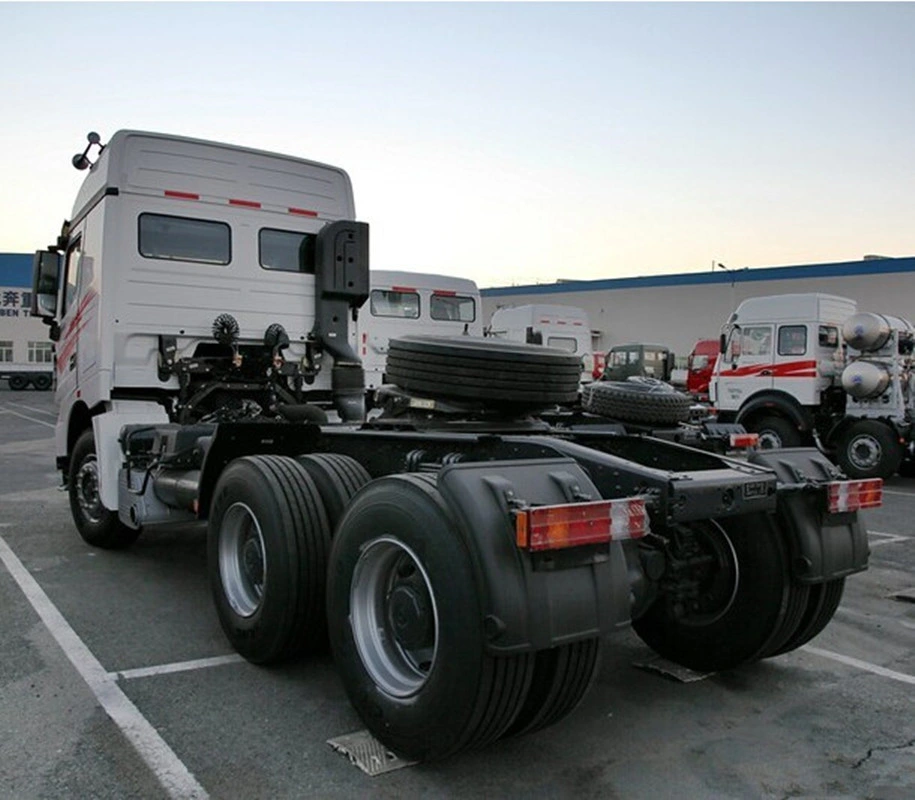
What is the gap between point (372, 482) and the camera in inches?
140

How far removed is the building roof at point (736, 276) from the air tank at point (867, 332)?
19033 millimetres

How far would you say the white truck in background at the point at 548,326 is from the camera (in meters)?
19.0

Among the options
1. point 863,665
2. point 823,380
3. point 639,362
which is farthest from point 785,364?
point 639,362

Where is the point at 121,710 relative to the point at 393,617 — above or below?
below

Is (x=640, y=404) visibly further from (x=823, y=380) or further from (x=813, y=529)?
(x=823, y=380)

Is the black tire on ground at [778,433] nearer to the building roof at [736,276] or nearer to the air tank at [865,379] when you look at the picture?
the air tank at [865,379]

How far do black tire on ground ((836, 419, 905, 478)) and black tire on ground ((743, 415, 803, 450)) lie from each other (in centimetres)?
74

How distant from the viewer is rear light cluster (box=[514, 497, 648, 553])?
9.35 ft

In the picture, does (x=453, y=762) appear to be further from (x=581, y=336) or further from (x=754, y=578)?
(x=581, y=336)

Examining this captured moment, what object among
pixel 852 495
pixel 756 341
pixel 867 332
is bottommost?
pixel 852 495

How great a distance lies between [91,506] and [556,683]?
17.5 feet

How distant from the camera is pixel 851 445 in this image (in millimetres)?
13156

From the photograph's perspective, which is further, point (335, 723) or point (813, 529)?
point (813, 529)

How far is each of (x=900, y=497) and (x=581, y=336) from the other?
9482mm
